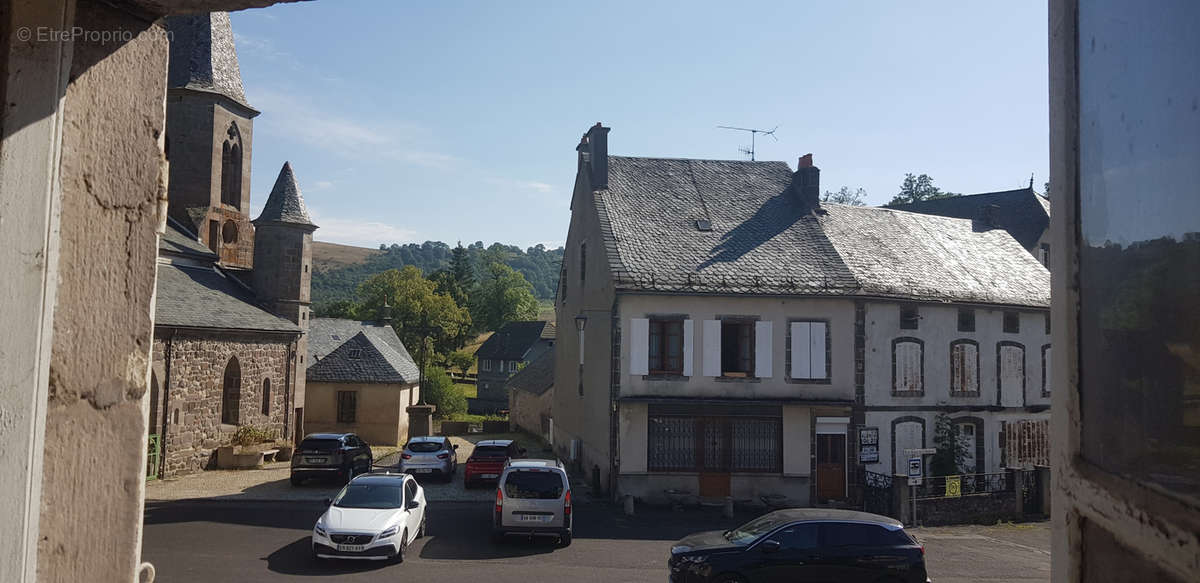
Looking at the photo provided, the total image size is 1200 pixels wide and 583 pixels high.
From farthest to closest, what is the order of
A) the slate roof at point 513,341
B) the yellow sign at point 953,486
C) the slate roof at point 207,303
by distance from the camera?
the slate roof at point 513,341 < the slate roof at point 207,303 < the yellow sign at point 953,486

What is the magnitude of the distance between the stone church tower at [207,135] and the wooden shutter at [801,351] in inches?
874

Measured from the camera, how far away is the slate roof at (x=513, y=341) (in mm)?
71250

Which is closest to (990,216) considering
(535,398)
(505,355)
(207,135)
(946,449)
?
(946,449)

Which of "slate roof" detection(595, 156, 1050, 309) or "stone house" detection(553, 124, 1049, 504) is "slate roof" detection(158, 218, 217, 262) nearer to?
"stone house" detection(553, 124, 1049, 504)

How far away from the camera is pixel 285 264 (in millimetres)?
31234

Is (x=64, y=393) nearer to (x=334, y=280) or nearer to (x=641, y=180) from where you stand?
(x=641, y=180)

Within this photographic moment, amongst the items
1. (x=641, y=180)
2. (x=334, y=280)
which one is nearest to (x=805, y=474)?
(x=641, y=180)

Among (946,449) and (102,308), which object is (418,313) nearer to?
(946,449)

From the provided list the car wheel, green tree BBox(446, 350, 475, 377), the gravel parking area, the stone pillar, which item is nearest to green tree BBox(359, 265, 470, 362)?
green tree BBox(446, 350, 475, 377)

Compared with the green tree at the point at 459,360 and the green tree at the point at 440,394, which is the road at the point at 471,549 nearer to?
the green tree at the point at 440,394

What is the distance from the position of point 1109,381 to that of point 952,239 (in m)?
29.7

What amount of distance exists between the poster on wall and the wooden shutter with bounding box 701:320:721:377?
405 cm

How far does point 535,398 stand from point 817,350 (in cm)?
2015

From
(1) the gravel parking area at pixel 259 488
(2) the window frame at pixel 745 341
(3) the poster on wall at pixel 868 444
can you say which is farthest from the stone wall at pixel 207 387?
(3) the poster on wall at pixel 868 444
